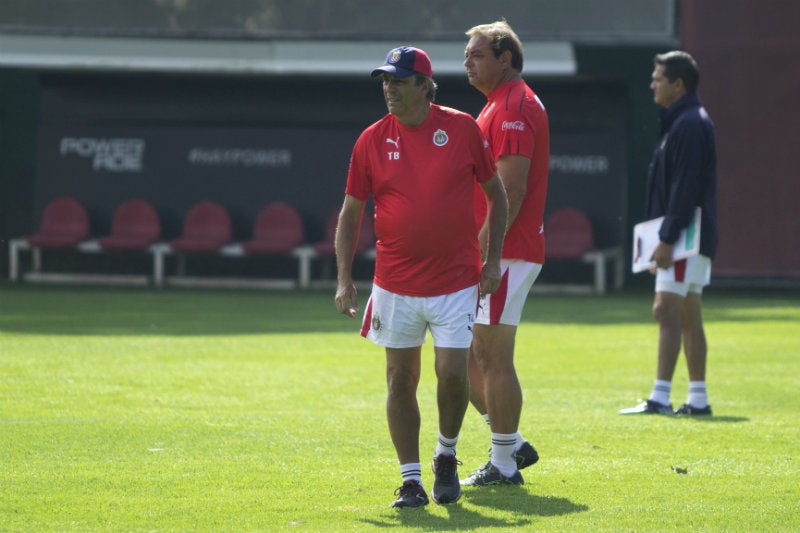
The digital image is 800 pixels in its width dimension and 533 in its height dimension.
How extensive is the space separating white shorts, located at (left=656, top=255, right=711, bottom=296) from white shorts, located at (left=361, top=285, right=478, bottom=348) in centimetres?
326

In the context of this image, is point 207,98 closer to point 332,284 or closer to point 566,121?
point 332,284

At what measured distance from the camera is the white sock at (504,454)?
6629mm

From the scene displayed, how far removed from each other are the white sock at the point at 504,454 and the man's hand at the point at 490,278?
0.83 metres

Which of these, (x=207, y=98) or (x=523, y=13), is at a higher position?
(x=523, y=13)

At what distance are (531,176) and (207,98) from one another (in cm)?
1717

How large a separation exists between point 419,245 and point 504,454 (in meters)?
1.22

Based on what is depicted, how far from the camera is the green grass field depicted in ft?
19.4

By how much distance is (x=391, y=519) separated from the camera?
19.0 feet

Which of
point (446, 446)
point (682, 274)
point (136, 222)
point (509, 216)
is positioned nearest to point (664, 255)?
point (682, 274)

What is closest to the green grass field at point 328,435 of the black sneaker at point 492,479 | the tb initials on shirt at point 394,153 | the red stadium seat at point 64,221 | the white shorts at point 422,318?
the black sneaker at point 492,479

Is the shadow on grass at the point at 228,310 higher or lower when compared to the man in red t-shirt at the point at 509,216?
lower

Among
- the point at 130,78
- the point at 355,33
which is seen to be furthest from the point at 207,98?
the point at 355,33

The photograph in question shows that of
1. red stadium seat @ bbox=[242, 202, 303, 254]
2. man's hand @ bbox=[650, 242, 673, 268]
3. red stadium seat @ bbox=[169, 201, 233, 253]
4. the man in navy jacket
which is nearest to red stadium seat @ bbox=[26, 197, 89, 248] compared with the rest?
red stadium seat @ bbox=[169, 201, 233, 253]

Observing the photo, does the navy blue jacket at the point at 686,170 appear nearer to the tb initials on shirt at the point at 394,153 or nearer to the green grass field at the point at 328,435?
the green grass field at the point at 328,435
